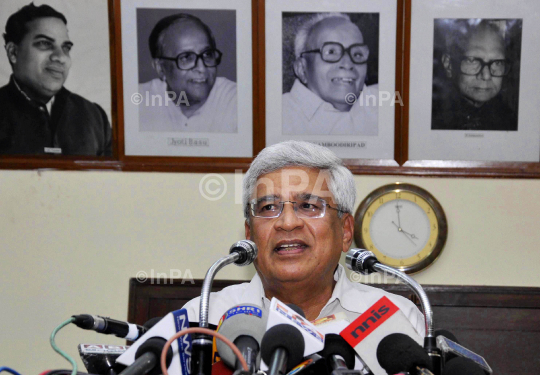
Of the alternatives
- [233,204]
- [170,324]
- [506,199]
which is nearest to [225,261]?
[170,324]

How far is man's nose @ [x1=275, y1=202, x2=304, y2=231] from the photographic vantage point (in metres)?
1.58

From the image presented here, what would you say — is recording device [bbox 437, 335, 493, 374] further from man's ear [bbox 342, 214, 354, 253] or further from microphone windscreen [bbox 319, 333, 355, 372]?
man's ear [bbox 342, 214, 354, 253]

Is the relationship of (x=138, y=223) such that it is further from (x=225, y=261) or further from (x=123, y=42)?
(x=225, y=261)

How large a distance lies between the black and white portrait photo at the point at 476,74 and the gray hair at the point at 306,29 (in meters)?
0.48

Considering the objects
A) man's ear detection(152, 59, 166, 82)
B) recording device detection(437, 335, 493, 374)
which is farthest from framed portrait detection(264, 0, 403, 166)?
recording device detection(437, 335, 493, 374)

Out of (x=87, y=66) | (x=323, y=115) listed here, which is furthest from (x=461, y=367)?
(x=87, y=66)

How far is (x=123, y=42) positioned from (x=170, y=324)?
1.87m

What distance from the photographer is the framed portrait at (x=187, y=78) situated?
7.88ft

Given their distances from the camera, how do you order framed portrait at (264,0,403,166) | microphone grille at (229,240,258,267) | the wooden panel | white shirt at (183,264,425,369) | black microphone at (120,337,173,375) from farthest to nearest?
framed portrait at (264,0,403,166), the wooden panel, white shirt at (183,264,425,369), microphone grille at (229,240,258,267), black microphone at (120,337,173,375)

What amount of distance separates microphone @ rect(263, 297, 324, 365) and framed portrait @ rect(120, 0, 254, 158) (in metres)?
1.60

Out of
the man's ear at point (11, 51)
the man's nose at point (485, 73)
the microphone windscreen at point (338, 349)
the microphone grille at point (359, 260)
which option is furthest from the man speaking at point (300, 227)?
the man's ear at point (11, 51)

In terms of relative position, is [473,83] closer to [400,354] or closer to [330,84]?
[330,84]

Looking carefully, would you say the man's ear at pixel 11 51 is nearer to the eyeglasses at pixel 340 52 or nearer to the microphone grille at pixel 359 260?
the eyeglasses at pixel 340 52

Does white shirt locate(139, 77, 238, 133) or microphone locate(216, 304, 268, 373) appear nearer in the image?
microphone locate(216, 304, 268, 373)
